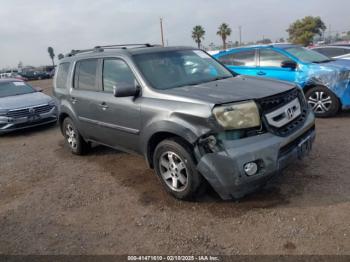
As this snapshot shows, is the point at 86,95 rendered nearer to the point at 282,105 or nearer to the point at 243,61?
the point at 282,105

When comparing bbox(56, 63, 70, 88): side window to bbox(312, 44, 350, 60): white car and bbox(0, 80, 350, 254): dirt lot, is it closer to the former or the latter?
bbox(0, 80, 350, 254): dirt lot

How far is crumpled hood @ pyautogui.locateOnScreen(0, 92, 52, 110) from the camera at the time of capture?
8.27m

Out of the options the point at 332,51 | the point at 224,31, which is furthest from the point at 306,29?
the point at 332,51

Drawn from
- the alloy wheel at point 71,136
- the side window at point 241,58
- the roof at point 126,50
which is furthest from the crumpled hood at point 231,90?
the side window at point 241,58

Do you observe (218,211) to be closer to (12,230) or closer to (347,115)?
(12,230)

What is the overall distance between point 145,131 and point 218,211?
1282 millimetres

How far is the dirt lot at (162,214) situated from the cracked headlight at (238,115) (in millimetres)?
941

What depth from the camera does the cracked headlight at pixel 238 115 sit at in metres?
3.33

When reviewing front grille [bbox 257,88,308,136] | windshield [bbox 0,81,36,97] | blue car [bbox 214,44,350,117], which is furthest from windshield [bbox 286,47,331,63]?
windshield [bbox 0,81,36,97]

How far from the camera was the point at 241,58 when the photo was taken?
26.5 feet

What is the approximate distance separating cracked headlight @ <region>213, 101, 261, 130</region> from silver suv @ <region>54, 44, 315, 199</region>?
0.01 meters

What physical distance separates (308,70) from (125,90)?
15.2ft

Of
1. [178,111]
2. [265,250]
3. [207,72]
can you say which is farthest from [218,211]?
[207,72]

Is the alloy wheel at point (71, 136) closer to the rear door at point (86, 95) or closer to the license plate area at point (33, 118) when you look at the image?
the rear door at point (86, 95)
